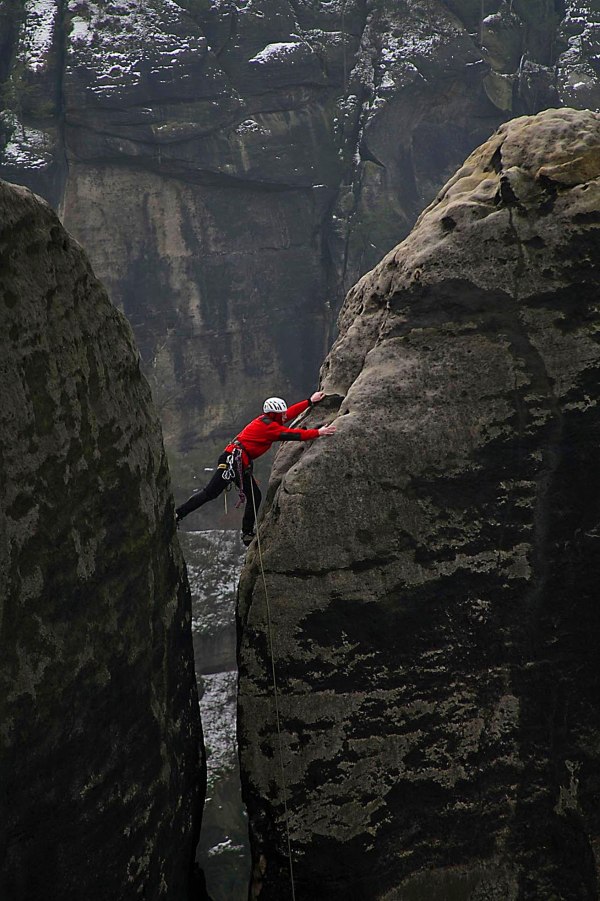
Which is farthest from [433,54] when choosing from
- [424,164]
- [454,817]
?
[454,817]

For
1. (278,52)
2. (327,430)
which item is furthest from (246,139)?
(327,430)

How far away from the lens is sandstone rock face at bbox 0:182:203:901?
4820 millimetres

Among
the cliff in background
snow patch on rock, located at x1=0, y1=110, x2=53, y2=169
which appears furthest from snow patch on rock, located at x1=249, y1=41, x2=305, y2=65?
snow patch on rock, located at x1=0, y1=110, x2=53, y2=169

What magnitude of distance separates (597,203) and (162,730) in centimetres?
456

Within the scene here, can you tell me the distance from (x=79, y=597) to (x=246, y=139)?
2798 cm

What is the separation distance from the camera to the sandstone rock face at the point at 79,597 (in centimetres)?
482

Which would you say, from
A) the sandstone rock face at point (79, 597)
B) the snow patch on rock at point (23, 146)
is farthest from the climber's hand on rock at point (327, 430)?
the snow patch on rock at point (23, 146)

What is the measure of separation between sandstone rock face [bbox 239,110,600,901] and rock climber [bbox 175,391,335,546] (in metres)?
0.71

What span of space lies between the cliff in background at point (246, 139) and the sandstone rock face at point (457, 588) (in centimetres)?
2507

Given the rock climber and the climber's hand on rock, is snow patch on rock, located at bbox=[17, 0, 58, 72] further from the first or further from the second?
the climber's hand on rock

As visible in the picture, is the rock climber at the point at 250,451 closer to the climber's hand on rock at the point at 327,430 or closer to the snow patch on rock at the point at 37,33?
the climber's hand on rock at the point at 327,430

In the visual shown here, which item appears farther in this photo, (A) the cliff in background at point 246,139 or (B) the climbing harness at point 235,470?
(A) the cliff in background at point 246,139

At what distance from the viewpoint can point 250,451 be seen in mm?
7254

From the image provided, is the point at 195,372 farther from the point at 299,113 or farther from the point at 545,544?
the point at 545,544
